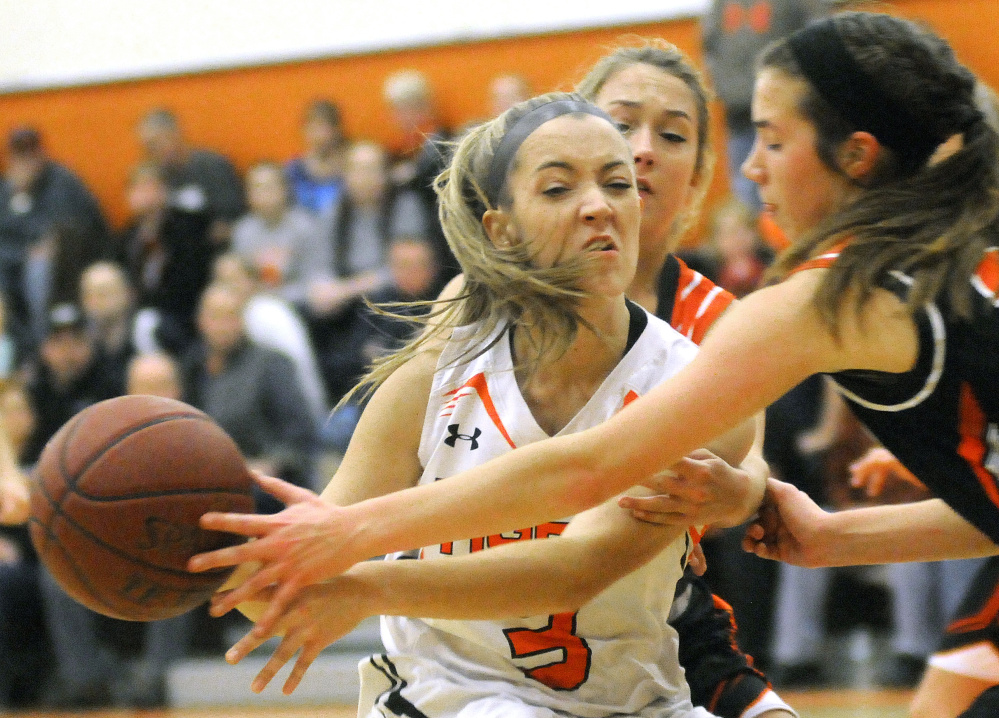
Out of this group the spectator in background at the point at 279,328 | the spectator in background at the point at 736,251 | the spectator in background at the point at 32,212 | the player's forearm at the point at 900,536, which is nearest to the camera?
the player's forearm at the point at 900,536

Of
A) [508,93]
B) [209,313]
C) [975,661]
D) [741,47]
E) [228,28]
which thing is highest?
[228,28]

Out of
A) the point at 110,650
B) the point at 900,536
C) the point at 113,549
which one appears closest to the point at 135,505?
the point at 113,549

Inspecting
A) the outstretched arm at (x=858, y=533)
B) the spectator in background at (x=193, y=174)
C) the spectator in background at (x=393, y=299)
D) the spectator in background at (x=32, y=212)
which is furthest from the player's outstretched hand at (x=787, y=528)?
the spectator in background at (x=32, y=212)

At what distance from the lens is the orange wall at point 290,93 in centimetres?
759

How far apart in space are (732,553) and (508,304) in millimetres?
3006

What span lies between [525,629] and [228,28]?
7.52 m

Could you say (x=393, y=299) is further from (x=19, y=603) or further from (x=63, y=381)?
(x=19, y=603)

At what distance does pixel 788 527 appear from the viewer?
9.54 feet

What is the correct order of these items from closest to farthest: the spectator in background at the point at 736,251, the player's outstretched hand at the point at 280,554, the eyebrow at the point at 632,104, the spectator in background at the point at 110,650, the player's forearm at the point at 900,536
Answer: the player's outstretched hand at the point at 280,554, the player's forearm at the point at 900,536, the eyebrow at the point at 632,104, the spectator in background at the point at 736,251, the spectator in background at the point at 110,650

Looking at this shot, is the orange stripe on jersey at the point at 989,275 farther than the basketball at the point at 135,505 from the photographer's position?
Yes

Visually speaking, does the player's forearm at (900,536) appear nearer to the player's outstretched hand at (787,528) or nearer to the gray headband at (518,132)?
the player's outstretched hand at (787,528)

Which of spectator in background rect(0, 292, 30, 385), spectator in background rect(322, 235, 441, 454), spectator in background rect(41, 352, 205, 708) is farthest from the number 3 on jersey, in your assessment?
spectator in background rect(0, 292, 30, 385)

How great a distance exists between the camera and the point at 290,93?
909 cm

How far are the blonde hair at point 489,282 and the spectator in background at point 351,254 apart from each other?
11.9ft
